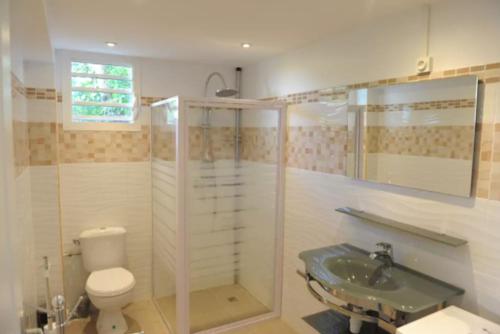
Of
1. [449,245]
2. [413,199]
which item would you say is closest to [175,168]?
[413,199]

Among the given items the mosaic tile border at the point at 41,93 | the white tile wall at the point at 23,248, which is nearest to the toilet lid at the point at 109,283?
the white tile wall at the point at 23,248

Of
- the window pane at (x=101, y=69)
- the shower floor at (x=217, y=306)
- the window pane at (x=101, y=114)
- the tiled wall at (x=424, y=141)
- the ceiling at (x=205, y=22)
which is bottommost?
the shower floor at (x=217, y=306)

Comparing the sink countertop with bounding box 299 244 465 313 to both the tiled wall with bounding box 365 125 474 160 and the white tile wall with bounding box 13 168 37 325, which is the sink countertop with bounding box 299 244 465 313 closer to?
the tiled wall with bounding box 365 125 474 160

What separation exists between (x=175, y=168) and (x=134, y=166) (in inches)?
30.5

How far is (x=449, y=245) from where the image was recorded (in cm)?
163

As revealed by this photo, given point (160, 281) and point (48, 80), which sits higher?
point (48, 80)

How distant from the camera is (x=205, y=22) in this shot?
2.10 m

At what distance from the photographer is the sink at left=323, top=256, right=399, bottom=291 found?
190 centimetres

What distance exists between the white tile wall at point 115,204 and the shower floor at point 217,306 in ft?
1.37

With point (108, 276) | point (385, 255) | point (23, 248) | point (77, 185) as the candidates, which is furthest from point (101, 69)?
point (385, 255)

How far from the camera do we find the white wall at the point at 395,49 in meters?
1.54

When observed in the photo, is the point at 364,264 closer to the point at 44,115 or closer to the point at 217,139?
the point at 217,139

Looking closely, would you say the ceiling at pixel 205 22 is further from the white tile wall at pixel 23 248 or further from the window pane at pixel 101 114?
the white tile wall at pixel 23 248

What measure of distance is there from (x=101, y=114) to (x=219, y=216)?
1381mm
